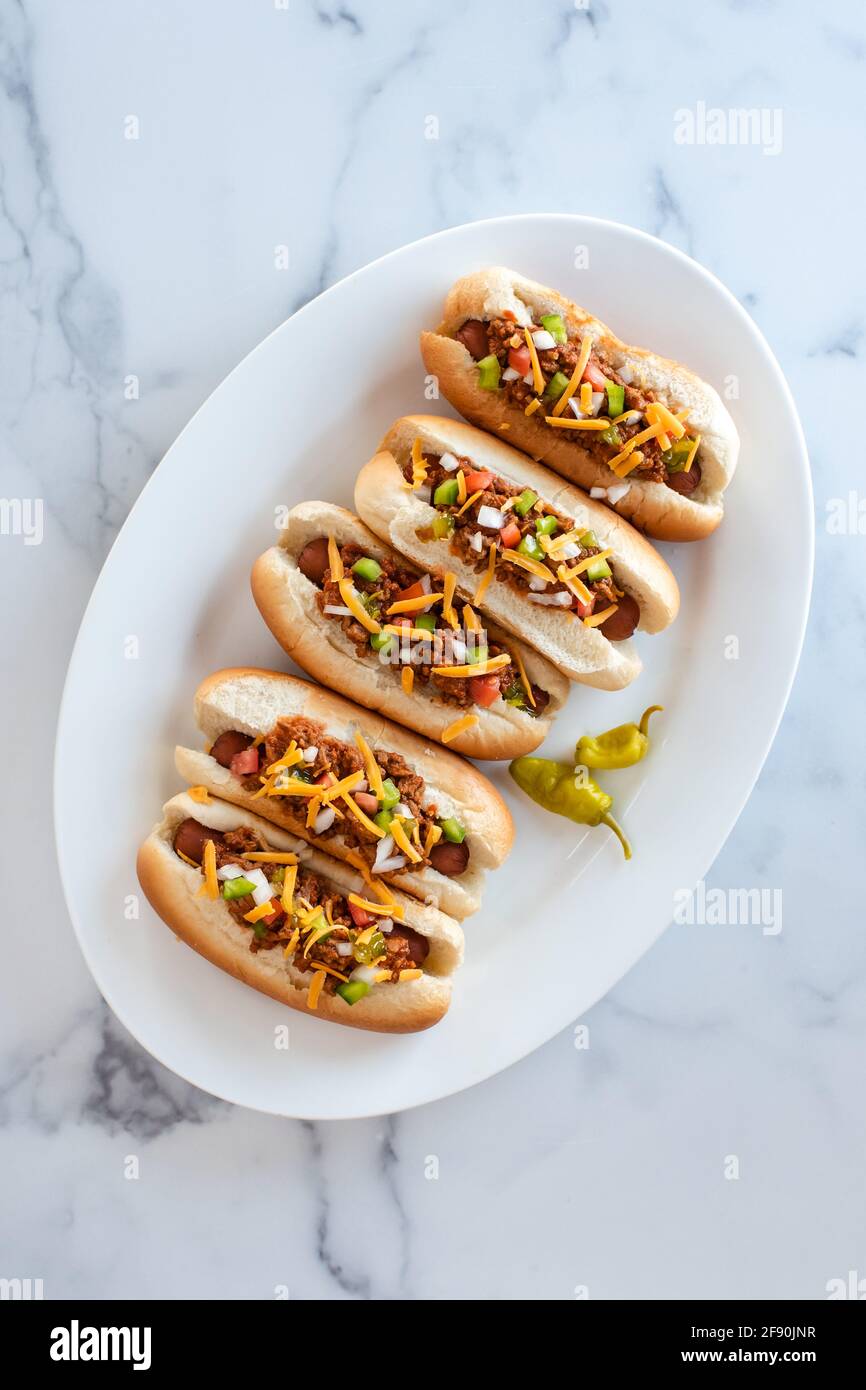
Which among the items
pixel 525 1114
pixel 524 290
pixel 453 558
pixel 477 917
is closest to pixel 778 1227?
pixel 525 1114

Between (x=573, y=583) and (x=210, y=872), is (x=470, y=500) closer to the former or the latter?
(x=573, y=583)

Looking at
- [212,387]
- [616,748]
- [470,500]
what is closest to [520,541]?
[470,500]

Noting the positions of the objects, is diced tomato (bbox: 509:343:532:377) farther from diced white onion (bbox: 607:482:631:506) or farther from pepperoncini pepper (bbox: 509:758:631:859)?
pepperoncini pepper (bbox: 509:758:631:859)

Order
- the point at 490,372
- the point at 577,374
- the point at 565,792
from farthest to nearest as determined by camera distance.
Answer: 1. the point at 565,792
2. the point at 490,372
3. the point at 577,374

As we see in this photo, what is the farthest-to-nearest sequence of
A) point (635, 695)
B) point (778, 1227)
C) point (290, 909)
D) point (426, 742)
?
point (778, 1227)
point (635, 695)
point (426, 742)
point (290, 909)

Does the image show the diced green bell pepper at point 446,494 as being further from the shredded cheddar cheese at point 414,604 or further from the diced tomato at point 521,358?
the diced tomato at point 521,358

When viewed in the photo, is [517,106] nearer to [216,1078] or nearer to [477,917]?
[477,917]
